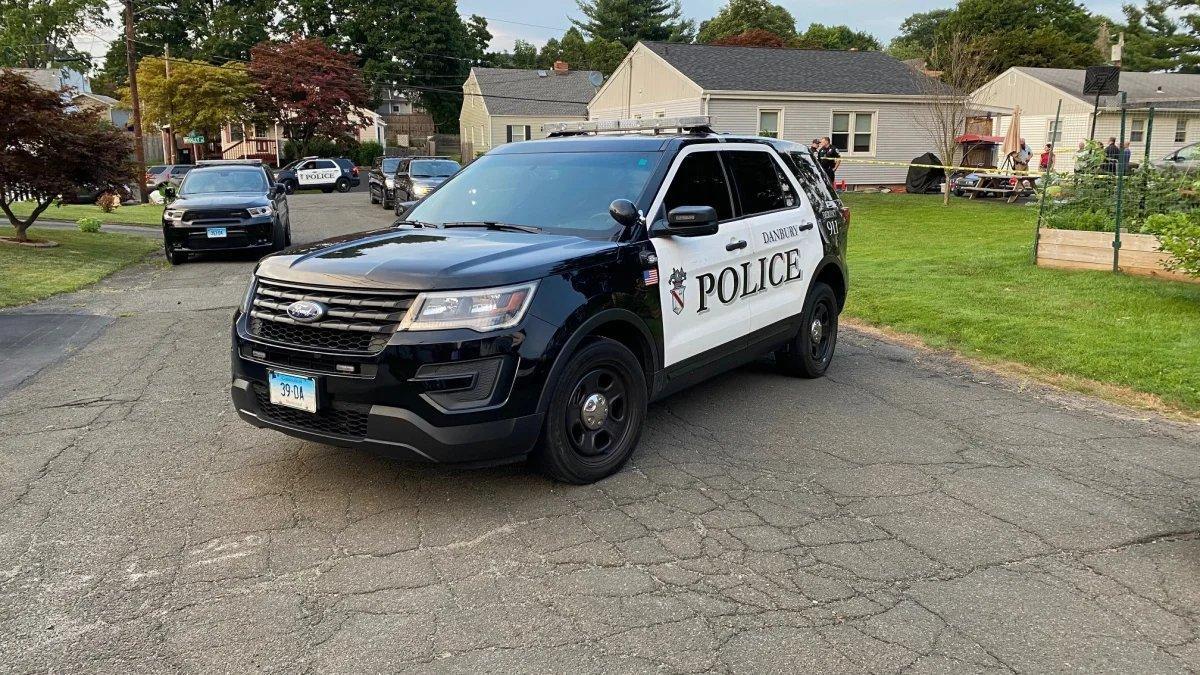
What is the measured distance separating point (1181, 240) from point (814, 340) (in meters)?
4.52

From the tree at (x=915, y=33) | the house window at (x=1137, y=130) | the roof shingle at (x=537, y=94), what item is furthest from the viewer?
the tree at (x=915, y=33)

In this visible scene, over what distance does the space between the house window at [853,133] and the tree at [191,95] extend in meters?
31.1

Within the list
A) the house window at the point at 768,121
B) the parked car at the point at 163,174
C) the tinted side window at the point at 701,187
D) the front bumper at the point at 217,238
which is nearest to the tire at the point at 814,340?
the tinted side window at the point at 701,187

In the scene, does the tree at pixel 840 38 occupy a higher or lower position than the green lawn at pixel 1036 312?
higher

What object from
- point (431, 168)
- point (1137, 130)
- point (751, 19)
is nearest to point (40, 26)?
point (751, 19)

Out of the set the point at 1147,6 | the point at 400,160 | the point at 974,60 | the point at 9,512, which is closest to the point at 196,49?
the point at 400,160

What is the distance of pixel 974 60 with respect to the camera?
80.8 feet

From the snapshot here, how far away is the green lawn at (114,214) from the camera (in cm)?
2157

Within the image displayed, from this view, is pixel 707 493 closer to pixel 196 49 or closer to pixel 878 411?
pixel 878 411

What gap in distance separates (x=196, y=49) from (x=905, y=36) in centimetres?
7793

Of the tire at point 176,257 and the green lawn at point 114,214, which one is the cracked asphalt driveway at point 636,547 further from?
the green lawn at point 114,214

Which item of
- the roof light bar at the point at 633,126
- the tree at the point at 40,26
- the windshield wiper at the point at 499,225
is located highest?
the tree at the point at 40,26

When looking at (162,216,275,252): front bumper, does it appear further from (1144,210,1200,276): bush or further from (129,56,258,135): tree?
(129,56,258,135): tree

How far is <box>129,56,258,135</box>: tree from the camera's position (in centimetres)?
4456
